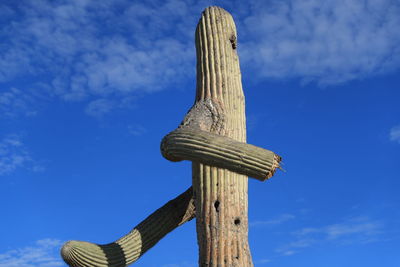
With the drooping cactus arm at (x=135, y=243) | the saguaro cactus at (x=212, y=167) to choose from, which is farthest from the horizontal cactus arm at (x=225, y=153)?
the drooping cactus arm at (x=135, y=243)

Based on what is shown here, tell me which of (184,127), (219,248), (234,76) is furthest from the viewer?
(234,76)

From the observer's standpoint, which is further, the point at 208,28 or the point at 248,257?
the point at 208,28

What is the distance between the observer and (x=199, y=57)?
5688 mm

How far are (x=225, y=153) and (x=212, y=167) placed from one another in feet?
0.69

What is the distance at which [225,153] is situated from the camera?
4871 millimetres

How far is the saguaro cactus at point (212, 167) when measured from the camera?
15.9 ft

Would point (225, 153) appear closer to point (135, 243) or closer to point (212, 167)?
point (212, 167)

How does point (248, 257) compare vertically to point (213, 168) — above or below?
below

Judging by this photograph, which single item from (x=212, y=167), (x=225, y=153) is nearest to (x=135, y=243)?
(x=212, y=167)

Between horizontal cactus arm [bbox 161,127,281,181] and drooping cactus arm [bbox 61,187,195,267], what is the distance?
0.99 meters

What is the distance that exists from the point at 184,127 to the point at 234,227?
1.07m

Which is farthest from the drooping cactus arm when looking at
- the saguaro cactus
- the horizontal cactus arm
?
the horizontal cactus arm

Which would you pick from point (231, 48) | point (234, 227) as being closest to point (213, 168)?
point (234, 227)

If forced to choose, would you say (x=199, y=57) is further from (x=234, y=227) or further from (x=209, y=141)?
(x=234, y=227)
